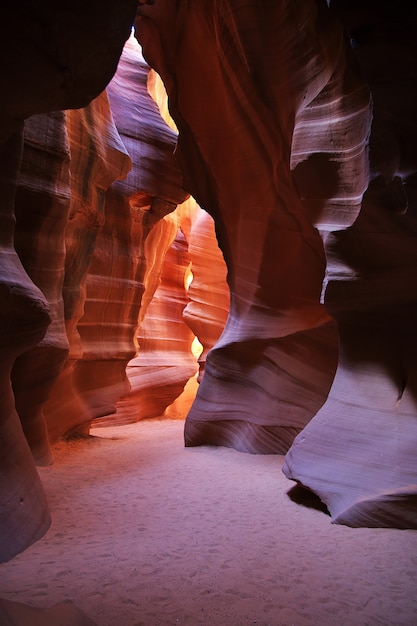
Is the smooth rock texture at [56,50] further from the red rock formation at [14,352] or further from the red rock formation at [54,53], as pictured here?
the red rock formation at [14,352]

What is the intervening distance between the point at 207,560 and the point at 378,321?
2.83 metres

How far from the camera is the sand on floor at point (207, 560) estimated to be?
3.03 meters

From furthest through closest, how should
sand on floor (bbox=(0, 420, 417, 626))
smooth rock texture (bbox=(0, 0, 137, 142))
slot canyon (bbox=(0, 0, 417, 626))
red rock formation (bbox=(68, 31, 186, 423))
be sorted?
red rock formation (bbox=(68, 31, 186, 423)), slot canyon (bbox=(0, 0, 417, 626)), sand on floor (bbox=(0, 420, 417, 626)), smooth rock texture (bbox=(0, 0, 137, 142))

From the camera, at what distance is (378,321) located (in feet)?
17.6

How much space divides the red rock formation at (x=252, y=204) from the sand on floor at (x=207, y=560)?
1.82 metres

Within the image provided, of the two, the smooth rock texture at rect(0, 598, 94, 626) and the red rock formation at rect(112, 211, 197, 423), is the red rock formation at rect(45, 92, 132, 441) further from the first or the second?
the smooth rock texture at rect(0, 598, 94, 626)

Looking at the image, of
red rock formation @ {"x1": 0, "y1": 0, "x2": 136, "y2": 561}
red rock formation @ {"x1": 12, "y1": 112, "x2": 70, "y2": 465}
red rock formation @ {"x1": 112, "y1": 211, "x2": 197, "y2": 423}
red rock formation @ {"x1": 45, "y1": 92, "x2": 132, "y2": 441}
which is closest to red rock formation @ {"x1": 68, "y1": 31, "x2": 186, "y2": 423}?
red rock formation @ {"x1": 45, "y1": 92, "x2": 132, "y2": 441}

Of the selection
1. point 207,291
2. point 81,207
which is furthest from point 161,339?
point 81,207

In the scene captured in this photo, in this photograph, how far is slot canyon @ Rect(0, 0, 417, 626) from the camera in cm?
412

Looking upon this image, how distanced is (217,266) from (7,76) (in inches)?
505

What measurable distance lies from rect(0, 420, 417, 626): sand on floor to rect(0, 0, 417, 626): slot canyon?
0.80 ft

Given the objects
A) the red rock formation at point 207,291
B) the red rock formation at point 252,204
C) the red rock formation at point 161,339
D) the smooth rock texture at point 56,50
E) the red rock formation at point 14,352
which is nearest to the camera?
the smooth rock texture at point 56,50

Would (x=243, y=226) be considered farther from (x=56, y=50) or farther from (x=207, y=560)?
(x=56, y=50)

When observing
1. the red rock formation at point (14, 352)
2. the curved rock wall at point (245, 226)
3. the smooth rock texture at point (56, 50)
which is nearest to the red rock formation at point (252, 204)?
the curved rock wall at point (245, 226)
